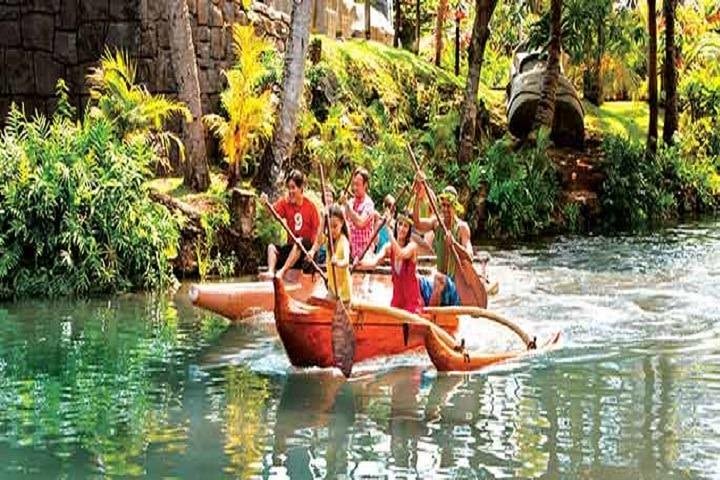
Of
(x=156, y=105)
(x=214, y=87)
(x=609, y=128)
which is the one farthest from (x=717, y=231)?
(x=156, y=105)

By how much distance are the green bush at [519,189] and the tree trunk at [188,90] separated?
6455mm

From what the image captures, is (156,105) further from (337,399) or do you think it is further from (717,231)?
(717,231)

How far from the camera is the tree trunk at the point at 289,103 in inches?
747

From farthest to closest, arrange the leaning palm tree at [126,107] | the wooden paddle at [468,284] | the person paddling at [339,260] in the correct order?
the leaning palm tree at [126,107] → the wooden paddle at [468,284] → the person paddling at [339,260]

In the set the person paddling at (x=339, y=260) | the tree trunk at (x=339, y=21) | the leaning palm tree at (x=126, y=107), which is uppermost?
the tree trunk at (x=339, y=21)

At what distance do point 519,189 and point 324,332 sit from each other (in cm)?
1297

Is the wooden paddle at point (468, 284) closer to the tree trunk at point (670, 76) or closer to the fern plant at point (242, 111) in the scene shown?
the fern plant at point (242, 111)

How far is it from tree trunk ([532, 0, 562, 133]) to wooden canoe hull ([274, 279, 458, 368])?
15024 millimetres

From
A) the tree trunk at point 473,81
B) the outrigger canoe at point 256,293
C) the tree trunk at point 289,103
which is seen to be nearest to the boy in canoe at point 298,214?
the outrigger canoe at point 256,293

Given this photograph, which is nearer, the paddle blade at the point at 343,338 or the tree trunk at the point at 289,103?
the paddle blade at the point at 343,338

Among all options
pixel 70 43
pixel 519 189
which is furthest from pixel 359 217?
pixel 519 189

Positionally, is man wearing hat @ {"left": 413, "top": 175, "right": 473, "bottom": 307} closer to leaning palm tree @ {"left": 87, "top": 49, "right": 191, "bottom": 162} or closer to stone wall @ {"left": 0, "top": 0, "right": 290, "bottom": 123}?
leaning palm tree @ {"left": 87, "top": 49, "right": 191, "bottom": 162}

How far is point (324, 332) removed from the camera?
36.1 ft

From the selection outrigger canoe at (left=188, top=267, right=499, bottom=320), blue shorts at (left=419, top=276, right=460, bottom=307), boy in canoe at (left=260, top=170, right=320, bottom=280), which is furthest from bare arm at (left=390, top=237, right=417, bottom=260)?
boy in canoe at (left=260, top=170, right=320, bottom=280)
